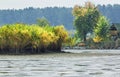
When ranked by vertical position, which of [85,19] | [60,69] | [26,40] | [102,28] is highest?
[85,19]

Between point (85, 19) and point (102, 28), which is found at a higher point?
point (85, 19)

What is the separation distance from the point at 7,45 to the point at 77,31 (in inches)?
3153

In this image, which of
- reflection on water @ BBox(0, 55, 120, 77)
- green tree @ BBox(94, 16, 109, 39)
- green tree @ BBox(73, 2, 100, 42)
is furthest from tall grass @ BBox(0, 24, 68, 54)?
green tree @ BBox(73, 2, 100, 42)

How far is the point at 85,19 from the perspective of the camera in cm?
17262

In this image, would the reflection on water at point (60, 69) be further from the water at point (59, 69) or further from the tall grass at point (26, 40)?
the tall grass at point (26, 40)

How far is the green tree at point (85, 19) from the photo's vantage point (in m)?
171

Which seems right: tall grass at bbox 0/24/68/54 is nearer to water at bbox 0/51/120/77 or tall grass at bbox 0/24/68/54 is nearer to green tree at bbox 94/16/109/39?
water at bbox 0/51/120/77

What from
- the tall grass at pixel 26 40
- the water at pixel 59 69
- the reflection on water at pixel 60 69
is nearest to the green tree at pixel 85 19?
the tall grass at pixel 26 40

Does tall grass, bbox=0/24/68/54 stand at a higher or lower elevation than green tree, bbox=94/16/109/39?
lower

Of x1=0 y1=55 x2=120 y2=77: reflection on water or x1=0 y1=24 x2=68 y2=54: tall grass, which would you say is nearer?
x1=0 y1=55 x2=120 y2=77: reflection on water

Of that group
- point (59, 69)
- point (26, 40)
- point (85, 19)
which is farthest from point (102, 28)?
point (59, 69)

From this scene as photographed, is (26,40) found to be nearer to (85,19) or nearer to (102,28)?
(102,28)

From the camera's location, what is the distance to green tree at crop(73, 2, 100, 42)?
171125 mm

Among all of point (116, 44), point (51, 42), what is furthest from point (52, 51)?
point (116, 44)
